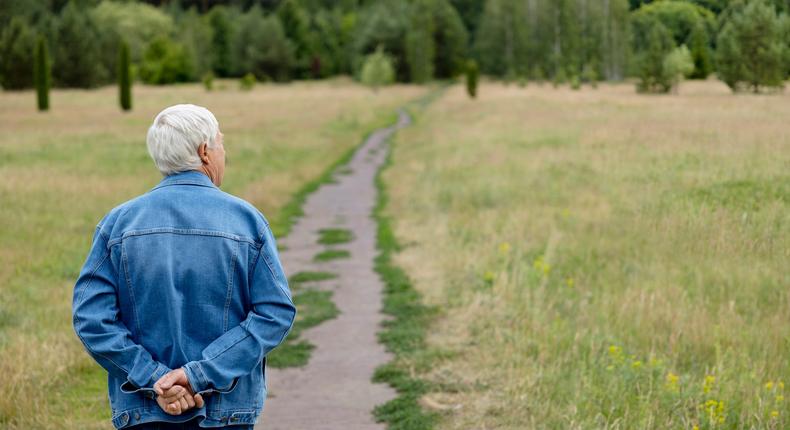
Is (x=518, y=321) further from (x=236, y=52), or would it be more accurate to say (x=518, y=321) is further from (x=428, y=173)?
(x=236, y=52)

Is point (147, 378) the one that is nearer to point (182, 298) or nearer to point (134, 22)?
point (182, 298)

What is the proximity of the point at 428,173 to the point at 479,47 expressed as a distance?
6814 cm

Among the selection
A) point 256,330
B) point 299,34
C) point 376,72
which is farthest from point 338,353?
point 299,34

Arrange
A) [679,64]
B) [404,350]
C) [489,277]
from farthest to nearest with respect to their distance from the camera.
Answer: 1. [489,277]
2. [679,64]
3. [404,350]

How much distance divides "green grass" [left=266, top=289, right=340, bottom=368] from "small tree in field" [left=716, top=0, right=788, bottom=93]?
4552 mm

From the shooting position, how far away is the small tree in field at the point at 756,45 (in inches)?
312

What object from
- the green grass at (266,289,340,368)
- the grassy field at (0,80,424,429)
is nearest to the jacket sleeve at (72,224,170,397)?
the grassy field at (0,80,424,429)

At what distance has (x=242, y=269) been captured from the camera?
2.94 m

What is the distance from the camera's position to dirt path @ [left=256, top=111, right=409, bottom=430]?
6281mm

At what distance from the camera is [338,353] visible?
7816 mm

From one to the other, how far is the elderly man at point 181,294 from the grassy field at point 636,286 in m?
3.00

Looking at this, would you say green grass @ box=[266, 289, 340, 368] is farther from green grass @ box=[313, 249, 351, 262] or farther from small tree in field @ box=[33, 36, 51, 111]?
small tree in field @ box=[33, 36, 51, 111]

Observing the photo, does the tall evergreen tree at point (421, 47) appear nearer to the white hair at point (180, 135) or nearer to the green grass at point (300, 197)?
the green grass at point (300, 197)

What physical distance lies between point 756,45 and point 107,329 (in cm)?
686
